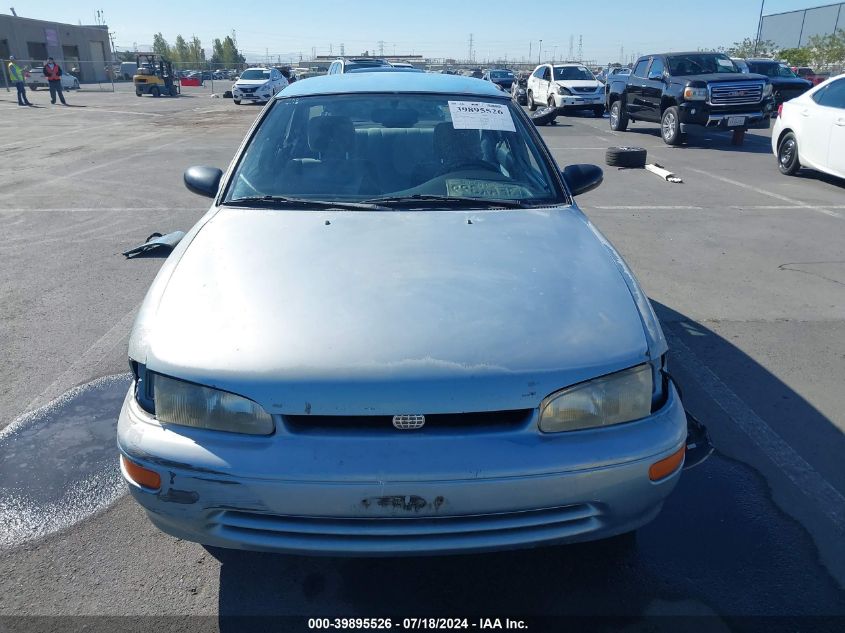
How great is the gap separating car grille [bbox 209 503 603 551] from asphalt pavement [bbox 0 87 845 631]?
43 centimetres

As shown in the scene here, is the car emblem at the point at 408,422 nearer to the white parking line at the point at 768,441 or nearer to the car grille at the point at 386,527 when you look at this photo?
the car grille at the point at 386,527

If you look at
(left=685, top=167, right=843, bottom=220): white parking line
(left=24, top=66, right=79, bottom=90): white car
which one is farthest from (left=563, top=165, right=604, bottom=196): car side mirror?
(left=24, top=66, right=79, bottom=90): white car

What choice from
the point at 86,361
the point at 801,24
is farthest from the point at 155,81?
the point at 801,24

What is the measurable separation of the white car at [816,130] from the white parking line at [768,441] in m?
6.77

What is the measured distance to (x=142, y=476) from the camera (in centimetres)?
207

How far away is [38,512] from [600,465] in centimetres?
231

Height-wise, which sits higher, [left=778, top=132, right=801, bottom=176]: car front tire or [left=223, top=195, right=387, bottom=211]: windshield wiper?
[left=223, top=195, right=387, bottom=211]: windshield wiper

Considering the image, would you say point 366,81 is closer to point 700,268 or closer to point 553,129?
point 700,268

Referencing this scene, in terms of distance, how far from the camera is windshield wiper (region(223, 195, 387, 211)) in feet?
10.2

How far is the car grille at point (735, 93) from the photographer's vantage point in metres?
13.3

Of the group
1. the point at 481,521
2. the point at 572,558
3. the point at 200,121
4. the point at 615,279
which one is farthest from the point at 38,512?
the point at 200,121

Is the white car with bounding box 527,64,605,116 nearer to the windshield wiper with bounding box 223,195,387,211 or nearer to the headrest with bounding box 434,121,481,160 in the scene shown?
the headrest with bounding box 434,121,481,160

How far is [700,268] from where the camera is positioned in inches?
239

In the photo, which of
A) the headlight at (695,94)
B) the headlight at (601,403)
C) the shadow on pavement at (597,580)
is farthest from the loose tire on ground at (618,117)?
the headlight at (601,403)
